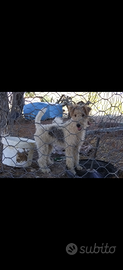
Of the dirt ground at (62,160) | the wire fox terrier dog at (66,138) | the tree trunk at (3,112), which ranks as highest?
the tree trunk at (3,112)

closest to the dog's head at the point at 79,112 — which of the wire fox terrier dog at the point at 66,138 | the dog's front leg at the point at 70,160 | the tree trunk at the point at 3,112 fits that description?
the wire fox terrier dog at the point at 66,138

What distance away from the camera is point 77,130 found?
1767mm

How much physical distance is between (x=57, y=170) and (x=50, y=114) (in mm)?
1801

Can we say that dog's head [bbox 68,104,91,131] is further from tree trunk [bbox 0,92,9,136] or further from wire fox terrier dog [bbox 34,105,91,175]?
tree trunk [bbox 0,92,9,136]

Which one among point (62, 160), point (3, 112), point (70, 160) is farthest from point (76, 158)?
point (3, 112)

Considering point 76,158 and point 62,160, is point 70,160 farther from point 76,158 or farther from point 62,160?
point 62,160

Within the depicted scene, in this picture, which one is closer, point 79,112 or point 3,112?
point 79,112

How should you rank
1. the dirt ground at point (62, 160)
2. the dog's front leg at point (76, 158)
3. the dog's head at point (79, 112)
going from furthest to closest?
the dog's front leg at point (76, 158)
the dirt ground at point (62, 160)
the dog's head at point (79, 112)

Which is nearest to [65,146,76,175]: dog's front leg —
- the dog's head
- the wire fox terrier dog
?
the wire fox terrier dog

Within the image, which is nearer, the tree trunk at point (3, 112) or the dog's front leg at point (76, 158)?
the tree trunk at point (3, 112)

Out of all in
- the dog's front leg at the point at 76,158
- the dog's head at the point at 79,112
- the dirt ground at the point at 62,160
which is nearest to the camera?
the dog's head at the point at 79,112

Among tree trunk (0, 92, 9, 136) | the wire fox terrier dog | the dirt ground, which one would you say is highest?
Answer: tree trunk (0, 92, 9, 136)

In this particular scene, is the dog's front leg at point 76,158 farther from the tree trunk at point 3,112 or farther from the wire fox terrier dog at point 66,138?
the tree trunk at point 3,112

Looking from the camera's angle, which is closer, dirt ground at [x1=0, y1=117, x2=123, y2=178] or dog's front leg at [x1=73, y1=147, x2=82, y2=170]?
dirt ground at [x1=0, y1=117, x2=123, y2=178]
